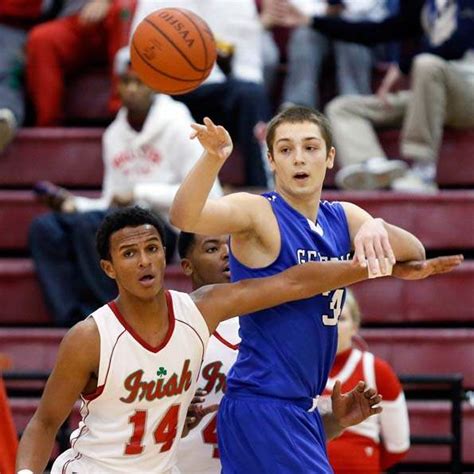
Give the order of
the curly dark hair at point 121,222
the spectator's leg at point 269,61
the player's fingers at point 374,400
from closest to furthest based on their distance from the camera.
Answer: the curly dark hair at point 121,222, the player's fingers at point 374,400, the spectator's leg at point 269,61

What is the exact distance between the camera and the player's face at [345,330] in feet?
18.9

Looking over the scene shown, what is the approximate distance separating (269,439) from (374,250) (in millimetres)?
724

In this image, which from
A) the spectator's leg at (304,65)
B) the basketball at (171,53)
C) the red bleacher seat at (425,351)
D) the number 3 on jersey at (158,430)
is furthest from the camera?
the spectator's leg at (304,65)

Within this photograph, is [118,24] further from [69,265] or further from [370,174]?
[370,174]

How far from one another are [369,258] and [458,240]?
3.62 m

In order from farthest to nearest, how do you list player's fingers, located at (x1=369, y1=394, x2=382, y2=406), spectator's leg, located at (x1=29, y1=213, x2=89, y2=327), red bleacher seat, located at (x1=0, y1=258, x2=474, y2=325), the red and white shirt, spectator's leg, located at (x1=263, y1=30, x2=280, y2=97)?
spectator's leg, located at (x1=263, y1=30, x2=280, y2=97)
red bleacher seat, located at (x1=0, y1=258, x2=474, y2=325)
spectator's leg, located at (x1=29, y1=213, x2=89, y2=327)
the red and white shirt
player's fingers, located at (x1=369, y1=394, x2=382, y2=406)

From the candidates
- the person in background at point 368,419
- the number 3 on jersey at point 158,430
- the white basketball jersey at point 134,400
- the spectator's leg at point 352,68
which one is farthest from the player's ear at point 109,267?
the spectator's leg at point 352,68

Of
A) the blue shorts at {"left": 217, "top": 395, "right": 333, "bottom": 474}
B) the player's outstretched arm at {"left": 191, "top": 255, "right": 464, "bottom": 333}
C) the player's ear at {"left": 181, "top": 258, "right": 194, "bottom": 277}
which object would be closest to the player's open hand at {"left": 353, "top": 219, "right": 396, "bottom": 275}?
the player's outstretched arm at {"left": 191, "top": 255, "right": 464, "bottom": 333}

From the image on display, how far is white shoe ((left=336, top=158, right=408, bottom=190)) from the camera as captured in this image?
763 cm

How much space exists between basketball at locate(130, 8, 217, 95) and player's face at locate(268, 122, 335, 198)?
816 millimetres

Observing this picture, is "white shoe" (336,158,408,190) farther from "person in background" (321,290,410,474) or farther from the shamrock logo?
the shamrock logo

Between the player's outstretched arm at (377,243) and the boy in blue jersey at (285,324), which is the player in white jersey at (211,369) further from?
the player's outstretched arm at (377,243)

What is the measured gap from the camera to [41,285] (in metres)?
7.42

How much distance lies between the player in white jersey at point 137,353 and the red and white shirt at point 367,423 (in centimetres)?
143
